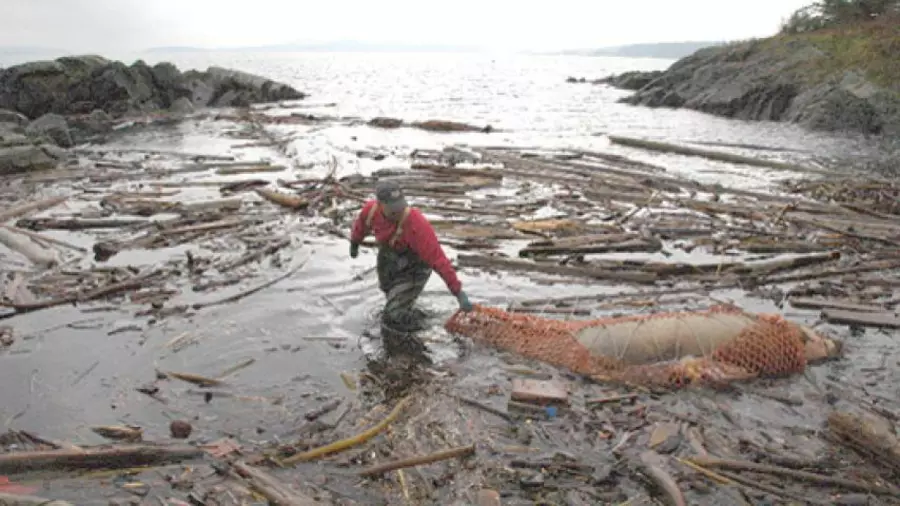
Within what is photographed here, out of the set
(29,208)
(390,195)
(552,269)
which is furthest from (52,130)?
(390,195)

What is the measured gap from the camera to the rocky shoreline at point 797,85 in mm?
27672

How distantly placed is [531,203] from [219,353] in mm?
7838

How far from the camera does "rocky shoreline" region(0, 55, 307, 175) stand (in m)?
28.6

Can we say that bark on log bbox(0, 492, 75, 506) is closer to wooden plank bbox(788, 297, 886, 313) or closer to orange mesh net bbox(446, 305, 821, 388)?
orange mesh net bbox(446, 305, 821, 388)

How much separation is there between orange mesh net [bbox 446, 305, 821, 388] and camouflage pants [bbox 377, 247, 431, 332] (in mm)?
1637

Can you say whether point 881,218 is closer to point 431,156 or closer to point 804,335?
point 804,335

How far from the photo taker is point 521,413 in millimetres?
5875

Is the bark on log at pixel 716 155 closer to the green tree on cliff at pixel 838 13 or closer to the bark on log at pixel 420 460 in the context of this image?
the bark on log at pixel 420 460

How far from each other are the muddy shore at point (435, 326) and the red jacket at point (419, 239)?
95cm

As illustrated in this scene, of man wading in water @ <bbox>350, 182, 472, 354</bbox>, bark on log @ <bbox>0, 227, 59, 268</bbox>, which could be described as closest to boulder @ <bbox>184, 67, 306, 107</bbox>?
bark on log @ <bbox>0, 227, 59, 268</bbox>

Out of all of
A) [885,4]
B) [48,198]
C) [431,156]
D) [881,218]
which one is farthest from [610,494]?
[885,4]

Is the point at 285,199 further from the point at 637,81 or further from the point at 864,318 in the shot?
the point at 637,81

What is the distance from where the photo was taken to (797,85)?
33.2 metres

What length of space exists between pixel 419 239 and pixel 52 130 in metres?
24.4
